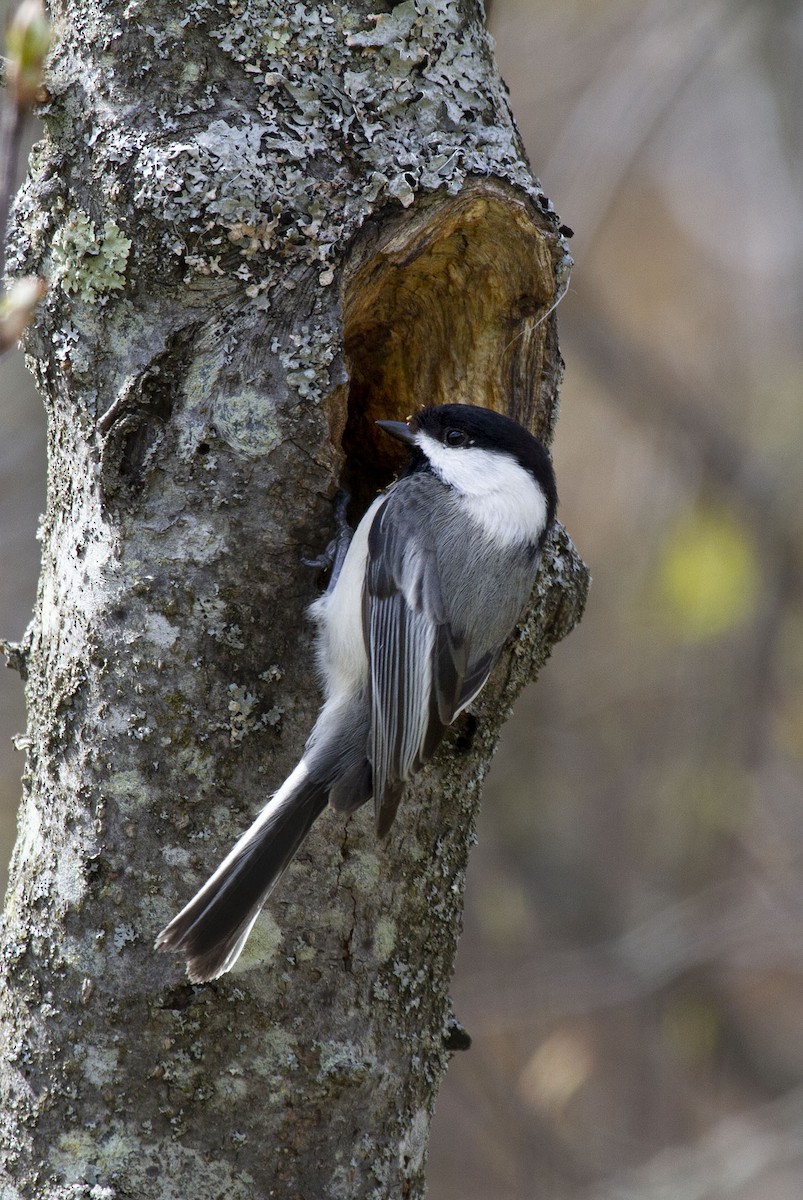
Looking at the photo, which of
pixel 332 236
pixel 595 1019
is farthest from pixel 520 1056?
pixel 332 236

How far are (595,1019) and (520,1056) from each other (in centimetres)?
39

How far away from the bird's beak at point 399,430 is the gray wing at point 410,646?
0.07 metres

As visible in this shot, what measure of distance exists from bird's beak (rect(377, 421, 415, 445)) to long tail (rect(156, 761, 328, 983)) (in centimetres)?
68

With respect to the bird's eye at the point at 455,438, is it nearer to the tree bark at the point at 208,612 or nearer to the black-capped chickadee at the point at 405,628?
the black-capped chickadee at the point at 405,628

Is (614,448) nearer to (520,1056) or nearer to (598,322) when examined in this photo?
(598,322)

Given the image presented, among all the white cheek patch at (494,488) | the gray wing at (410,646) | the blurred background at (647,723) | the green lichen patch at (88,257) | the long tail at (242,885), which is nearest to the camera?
the long tail at (242,885)

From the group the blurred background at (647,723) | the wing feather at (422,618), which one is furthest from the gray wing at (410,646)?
the blurred background at (647,723)

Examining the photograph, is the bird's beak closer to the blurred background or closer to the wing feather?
the wing feather

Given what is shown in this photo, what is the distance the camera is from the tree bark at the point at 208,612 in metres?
1.49

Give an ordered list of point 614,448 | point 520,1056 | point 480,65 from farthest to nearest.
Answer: point 614,448 → point 520,1056 → point 480,65

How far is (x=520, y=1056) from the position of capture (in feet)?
13.6

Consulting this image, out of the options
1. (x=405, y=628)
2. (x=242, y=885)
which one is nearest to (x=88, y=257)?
(x=405, y=628)

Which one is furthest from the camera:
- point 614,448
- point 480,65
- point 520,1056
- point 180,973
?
point 614,448

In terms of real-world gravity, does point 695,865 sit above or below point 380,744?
below
